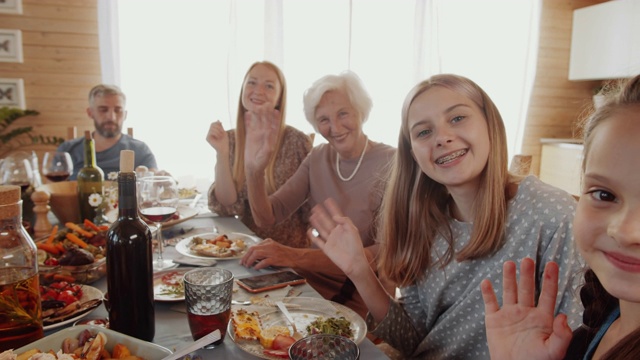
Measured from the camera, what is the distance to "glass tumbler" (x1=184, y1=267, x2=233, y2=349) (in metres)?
0.88

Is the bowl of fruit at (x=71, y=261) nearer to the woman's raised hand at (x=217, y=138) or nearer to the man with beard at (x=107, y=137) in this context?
the woman's raised hand at (x=217, y=138)

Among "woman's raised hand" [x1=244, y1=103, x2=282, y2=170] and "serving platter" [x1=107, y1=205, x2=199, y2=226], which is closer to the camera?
"serving platter" [x1=107, y1=205, x2=199, y2=226]

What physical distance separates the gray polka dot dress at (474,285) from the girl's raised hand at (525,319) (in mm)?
271

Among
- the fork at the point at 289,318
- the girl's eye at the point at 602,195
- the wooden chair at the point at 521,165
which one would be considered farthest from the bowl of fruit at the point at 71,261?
the wooden chair at the point at 521,165

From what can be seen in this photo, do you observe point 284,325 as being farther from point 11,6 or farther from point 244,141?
point 11,6

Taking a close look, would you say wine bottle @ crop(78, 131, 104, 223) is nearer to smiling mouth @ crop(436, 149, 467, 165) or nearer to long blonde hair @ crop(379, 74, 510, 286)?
long blonde hair @ crop(379, 74, 510, 286)

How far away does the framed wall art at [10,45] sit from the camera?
148 inches

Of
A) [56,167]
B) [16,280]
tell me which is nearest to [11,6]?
[56,167]

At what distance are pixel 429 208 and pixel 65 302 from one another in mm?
938

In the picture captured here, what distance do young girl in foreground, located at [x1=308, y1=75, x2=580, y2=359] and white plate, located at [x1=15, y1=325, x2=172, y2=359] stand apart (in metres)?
0.61

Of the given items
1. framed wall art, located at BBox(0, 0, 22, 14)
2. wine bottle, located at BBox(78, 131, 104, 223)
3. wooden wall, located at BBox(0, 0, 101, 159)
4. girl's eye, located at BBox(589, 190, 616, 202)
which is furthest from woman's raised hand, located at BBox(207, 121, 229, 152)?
framed wall art, located at BBox(0, 0, 22, 14)

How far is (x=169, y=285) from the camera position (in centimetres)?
119

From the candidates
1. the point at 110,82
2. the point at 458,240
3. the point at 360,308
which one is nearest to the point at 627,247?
the point at 458,240

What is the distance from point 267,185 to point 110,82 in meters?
2.26
